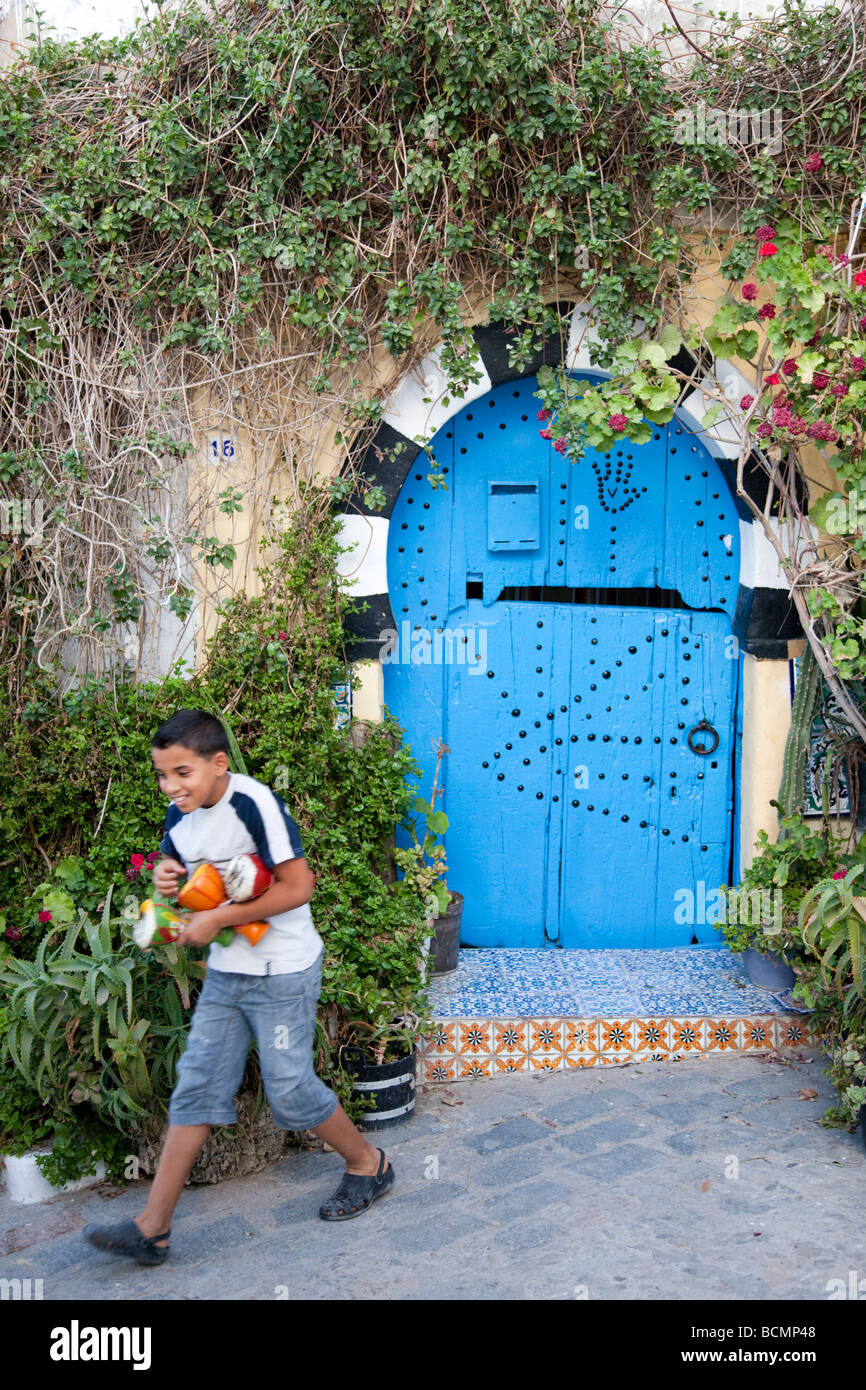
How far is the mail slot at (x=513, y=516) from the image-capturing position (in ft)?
15.1

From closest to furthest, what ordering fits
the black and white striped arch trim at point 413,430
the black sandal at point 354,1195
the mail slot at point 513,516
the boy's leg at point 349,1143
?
the boy's leg at point 349,1143, the black sandal at point 354,1195, the black and white striped arch trim at point 413,430, the mail slot at point 513,516

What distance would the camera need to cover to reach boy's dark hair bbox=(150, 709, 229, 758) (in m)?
2.70

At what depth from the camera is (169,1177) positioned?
2.76 metres

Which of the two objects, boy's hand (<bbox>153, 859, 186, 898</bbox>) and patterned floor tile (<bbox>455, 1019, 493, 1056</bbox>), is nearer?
boy's hand (<bbox>153, 859, 186, 898</bbox>)

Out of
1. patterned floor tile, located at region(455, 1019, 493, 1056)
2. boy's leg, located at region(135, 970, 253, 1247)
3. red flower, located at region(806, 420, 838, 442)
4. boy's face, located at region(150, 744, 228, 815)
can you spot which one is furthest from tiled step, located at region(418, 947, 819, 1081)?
red flower, located at region(806, 420, 838, 442)

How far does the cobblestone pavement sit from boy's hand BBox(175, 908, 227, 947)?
0.94m

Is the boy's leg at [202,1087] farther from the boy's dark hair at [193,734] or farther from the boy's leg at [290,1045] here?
the boy's dark hair at [193,734]

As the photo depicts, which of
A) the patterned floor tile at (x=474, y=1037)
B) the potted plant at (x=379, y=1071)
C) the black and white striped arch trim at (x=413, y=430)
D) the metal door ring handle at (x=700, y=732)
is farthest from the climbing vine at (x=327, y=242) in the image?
the patterned floor tile at (x=474, y=1037)

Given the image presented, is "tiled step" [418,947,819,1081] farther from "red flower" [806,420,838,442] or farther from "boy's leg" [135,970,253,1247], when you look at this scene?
"red flower" [806,420,838,442]

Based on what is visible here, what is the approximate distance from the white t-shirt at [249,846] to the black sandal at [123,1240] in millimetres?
708

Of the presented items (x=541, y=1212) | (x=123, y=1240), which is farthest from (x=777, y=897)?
(x=123, y=1240)

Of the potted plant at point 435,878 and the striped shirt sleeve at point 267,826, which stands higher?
the striped shirt sleeve at point 267,826

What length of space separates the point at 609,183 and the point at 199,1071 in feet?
11.8
